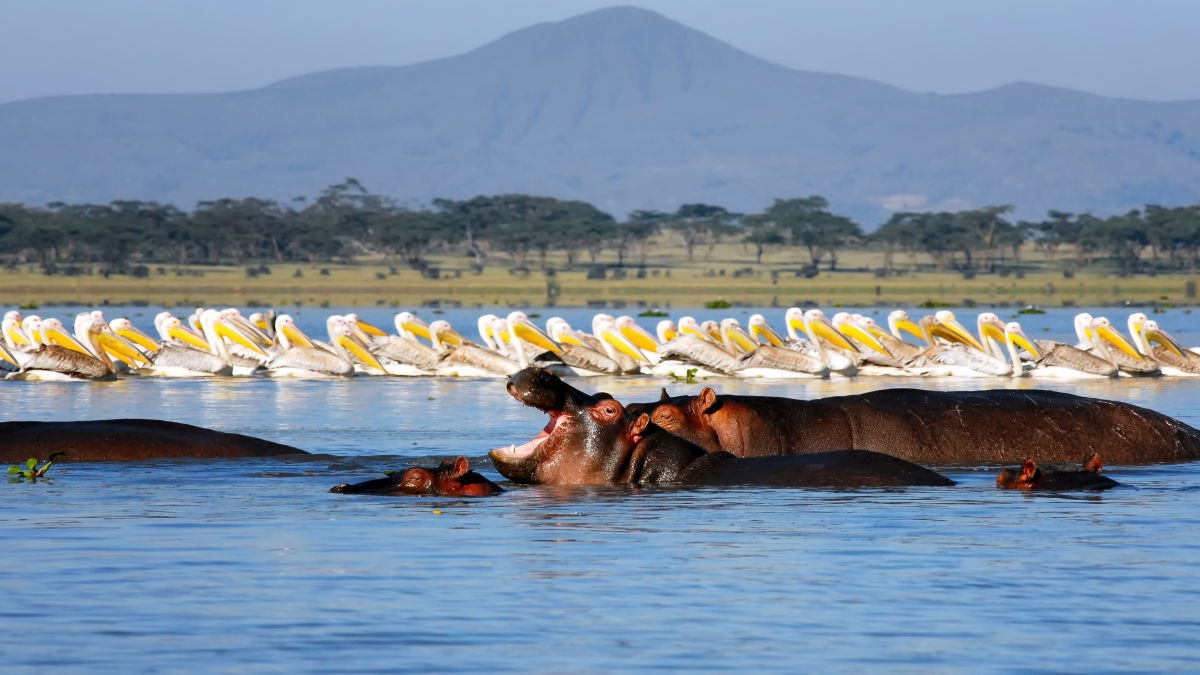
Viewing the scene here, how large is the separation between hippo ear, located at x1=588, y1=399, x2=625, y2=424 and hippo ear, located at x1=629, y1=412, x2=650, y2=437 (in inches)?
4.3

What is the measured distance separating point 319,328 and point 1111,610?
47905 millimetres

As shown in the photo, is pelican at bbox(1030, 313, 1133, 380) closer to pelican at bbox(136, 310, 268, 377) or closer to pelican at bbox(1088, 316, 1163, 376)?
pelican at bbox(1088, 316, 1163, 376)

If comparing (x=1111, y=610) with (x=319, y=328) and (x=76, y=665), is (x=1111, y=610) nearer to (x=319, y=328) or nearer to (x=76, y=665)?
(x=76, y=665)

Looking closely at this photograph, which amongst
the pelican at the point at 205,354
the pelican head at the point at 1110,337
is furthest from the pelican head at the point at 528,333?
the pelican head at the point at 1110,337

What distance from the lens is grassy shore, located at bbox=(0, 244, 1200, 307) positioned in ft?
285

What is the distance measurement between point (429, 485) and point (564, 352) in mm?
18578

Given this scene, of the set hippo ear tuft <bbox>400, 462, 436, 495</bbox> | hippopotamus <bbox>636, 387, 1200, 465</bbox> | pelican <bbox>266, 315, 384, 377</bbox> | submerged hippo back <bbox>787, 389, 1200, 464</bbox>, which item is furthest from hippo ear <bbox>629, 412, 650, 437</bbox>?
pelican <bbox>266, 315, 384, 377</bbox>

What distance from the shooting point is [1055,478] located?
11.6 m

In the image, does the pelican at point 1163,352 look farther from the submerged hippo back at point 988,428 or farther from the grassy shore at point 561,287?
the grassy shore at point 561,287

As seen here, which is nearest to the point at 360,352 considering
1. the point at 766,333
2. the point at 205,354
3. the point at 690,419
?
the point at 205,354

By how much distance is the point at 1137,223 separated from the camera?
381 feet

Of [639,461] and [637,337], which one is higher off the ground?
[637,337]

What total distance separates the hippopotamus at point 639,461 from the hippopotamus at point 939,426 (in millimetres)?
523

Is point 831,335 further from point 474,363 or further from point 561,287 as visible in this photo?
point 561,287
